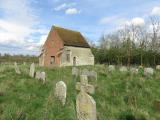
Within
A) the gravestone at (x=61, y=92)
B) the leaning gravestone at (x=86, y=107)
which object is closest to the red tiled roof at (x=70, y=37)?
the gravestone at (x=61, y=92)

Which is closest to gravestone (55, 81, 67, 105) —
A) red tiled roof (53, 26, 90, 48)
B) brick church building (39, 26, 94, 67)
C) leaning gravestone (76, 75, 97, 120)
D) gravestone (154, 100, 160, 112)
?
leaning gravestone (76, 75, 97, 120)

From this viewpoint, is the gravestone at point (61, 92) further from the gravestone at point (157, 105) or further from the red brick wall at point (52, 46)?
the red brick wall at point (52, 46)

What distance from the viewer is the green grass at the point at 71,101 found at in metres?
9.34

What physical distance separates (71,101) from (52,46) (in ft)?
114

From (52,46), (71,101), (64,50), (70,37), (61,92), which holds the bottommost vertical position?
(71,101)

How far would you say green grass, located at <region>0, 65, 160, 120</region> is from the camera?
9336 mm

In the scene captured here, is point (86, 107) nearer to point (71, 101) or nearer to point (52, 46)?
point (71, 101)

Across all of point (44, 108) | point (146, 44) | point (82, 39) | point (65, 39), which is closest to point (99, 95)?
point (44, 108)

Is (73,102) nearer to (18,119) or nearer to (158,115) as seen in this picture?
(18,119)

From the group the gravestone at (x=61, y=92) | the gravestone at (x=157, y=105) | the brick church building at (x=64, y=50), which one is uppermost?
the brick church building at (x=64, y=50)

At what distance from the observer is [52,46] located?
44688 millimetres

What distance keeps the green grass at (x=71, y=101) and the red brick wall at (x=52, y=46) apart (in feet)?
87.9

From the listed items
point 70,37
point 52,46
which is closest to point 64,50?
point 52,46

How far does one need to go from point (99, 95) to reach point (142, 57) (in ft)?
124
